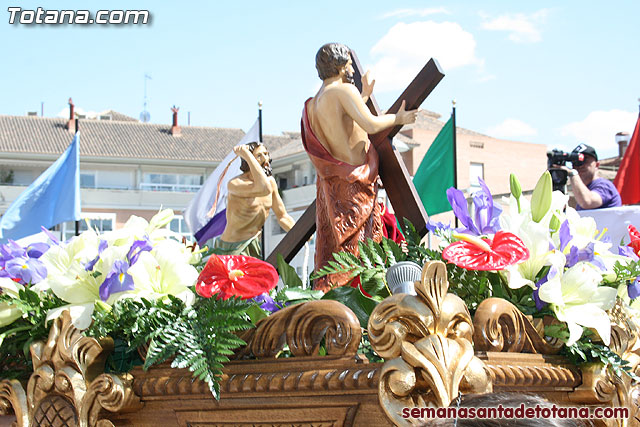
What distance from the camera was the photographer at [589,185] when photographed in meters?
5.11

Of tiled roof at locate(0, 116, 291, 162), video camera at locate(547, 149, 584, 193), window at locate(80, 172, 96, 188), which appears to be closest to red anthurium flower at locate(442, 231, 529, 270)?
video camera at locate(547, 149, 584, 193)

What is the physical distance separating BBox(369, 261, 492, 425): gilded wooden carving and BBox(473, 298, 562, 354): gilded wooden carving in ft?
0.38

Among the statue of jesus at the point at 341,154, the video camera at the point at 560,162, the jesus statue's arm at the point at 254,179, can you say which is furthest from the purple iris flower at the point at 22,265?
the jesus statue's arm at the point at 254,179

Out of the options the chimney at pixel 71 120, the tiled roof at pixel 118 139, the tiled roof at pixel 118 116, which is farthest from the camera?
the tiled roof at pixel 118 116

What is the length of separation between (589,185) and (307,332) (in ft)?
13.9

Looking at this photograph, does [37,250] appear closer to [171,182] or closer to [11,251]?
[11,251]

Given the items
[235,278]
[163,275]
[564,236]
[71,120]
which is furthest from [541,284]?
[71,120]

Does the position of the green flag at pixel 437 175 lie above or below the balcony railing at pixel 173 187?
below

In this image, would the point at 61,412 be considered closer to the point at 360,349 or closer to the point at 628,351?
the point at 360,349

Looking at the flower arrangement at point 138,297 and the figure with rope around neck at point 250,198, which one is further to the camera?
the figure with rope around neck at point 250,198

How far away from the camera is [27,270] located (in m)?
2.13

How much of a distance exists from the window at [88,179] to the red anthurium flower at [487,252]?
46543 millimetres

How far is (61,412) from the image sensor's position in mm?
1791

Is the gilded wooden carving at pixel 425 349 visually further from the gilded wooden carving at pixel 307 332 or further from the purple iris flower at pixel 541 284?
the purple iris flower at pixel 541 284
